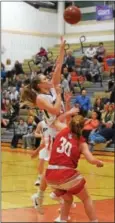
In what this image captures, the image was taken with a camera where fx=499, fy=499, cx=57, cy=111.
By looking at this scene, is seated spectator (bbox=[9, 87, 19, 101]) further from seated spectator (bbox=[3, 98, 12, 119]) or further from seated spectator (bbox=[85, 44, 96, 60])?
seated spectator (bbox=[85, 44, 96, 60])

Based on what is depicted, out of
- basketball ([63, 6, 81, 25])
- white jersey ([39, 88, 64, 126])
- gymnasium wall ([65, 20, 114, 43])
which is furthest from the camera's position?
gymnasium wall ([65, 20, 114, 43])

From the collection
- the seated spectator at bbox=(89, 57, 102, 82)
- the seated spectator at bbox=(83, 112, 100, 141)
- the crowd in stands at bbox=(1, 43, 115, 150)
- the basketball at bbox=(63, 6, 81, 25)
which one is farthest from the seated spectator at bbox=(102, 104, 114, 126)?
the basketball at bbox=(63, 6, 81, 25)

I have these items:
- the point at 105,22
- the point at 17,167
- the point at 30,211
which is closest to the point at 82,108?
the point at 17,167

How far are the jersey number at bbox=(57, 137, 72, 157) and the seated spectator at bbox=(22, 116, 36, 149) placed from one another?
30.5 feet

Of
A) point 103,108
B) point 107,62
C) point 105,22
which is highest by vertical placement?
point 105,22

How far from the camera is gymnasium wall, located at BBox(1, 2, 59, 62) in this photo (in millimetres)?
22344

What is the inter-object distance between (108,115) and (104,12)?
7765 mm

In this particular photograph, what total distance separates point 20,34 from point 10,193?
52.5 feet

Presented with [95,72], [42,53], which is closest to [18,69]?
[42,53]

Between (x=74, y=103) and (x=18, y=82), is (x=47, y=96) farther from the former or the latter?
(x=18, y=82)

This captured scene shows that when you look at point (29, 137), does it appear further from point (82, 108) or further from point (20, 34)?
point (20, 34)

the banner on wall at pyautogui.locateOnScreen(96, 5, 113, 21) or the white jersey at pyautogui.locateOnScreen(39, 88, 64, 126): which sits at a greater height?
the banner on wall at pyautogui.locateOnScreen(96, 5, 113, 21)

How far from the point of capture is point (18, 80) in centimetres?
1891

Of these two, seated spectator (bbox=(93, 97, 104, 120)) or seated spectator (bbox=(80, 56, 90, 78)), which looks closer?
seated spectator (bbox=(93, 97, 104, 120))
